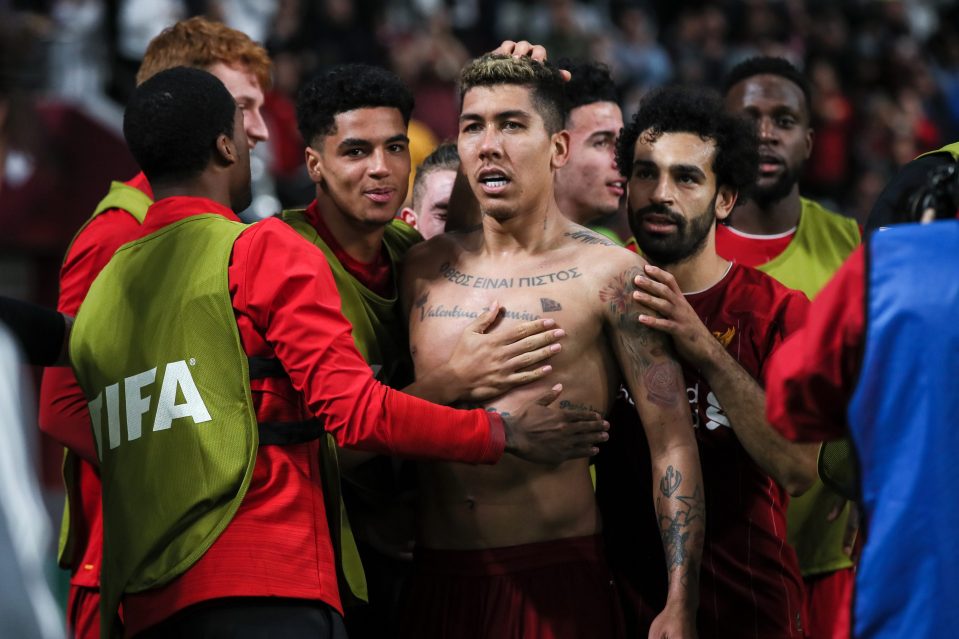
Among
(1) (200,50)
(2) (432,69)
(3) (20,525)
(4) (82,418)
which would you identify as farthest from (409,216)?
(2) (432,69)

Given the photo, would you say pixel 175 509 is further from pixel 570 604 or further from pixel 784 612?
pixel 784 612

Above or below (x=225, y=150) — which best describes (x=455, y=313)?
below

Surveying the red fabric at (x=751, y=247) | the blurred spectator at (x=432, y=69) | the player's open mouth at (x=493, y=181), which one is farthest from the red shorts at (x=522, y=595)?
the blurred spectator at (x=432, y=69)

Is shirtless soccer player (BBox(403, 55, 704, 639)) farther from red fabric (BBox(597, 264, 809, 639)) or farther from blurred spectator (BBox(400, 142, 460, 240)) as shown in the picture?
blurred spectator (BBox(400, 142, 460, 240))

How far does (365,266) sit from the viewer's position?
4141 mm

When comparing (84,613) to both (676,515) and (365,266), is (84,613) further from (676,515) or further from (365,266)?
(676,515)

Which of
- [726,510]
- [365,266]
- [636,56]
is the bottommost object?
[726,510]

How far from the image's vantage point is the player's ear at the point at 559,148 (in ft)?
13.1

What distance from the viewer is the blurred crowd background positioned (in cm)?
1082

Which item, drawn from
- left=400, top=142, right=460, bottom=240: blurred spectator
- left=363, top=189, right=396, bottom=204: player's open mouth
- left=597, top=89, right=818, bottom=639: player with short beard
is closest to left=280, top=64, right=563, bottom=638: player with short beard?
left=363, top=189, right=396, bottom=204: player's open mouth

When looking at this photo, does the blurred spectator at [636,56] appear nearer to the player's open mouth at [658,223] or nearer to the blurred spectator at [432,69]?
the blurred spectator at [432,69]

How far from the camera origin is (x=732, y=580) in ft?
12.6

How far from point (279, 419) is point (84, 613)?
1.30 m

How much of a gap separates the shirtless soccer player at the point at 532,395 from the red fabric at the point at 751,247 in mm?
1550
